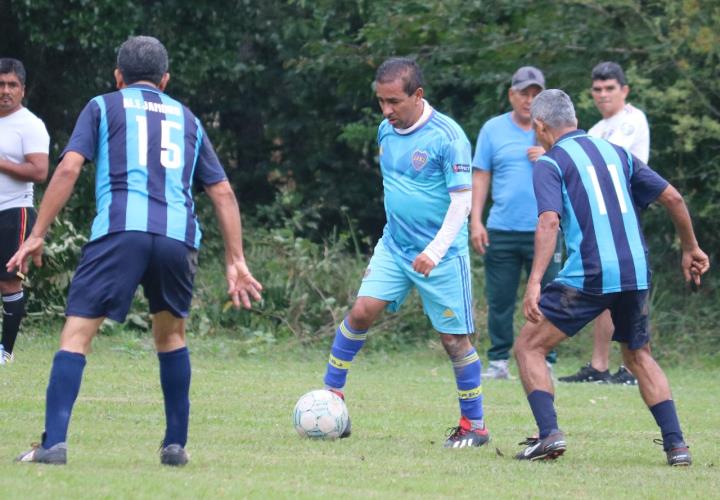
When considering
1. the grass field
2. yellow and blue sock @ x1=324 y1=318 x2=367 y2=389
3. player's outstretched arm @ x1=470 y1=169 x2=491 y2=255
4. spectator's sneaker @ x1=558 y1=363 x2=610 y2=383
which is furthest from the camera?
spectator's sneaker @ x1=558 y1=363 x2=610 y2=383

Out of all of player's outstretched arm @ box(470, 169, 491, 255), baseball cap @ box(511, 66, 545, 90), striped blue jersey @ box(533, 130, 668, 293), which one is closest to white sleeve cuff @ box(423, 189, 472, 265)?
striped blue jersey @ box(533, 130, 668, 293)

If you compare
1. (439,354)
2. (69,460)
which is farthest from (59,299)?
(69,460)

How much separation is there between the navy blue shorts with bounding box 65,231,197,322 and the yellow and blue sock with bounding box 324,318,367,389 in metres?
2.02

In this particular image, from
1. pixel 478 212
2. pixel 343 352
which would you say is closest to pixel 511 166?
pixel 478 212

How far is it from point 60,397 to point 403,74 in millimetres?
2798

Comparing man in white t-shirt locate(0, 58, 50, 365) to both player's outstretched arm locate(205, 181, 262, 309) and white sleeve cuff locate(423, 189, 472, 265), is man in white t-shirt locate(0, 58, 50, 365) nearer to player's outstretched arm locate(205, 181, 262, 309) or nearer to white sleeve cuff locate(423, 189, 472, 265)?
white sleeve cuff locate(423, 189, 472, 265)

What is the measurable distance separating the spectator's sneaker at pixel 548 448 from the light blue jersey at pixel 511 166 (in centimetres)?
426

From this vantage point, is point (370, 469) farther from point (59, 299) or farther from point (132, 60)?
point (59, 299)

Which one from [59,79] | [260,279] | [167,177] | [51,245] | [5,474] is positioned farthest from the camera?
[59,79]

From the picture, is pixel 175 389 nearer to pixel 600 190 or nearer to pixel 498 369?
pixel 600 190

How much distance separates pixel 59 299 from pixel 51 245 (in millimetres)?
542

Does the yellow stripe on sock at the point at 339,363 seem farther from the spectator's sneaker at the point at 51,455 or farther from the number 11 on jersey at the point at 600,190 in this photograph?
the spectator's sneaker at the point at 51,455

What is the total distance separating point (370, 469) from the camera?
6.50m

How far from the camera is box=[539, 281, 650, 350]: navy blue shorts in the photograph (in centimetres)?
707
